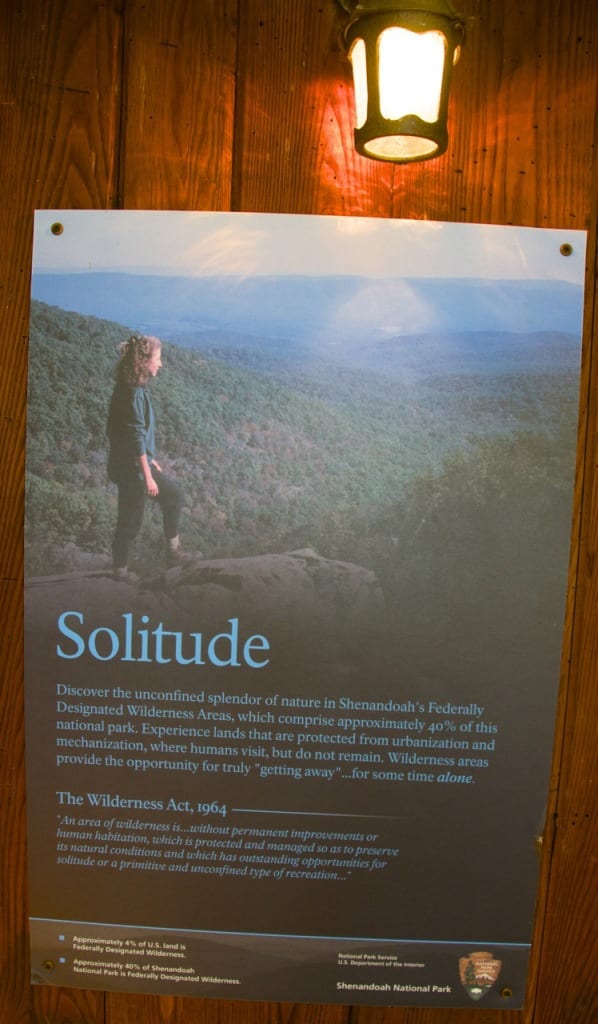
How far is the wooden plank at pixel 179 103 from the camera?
1.44m

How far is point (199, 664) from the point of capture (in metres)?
1.46

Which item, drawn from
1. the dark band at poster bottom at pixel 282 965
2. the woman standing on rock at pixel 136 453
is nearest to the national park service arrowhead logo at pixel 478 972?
the dark band at poster bottom at pixel 282 965

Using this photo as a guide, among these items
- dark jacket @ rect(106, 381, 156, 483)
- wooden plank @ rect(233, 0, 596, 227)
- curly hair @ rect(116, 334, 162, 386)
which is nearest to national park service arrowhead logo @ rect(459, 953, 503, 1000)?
dark jacket @ rect(106, 381, 156, 483)

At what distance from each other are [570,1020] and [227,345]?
136 centimetres

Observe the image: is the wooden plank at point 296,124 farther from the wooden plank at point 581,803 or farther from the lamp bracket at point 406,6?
the wooden plank at point 581,803

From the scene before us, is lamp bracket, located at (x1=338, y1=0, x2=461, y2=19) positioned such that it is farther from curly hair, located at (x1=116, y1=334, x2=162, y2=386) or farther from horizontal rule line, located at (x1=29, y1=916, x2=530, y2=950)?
horizontal rule line, located at (x1=29, y1=916, x2=530, y2=950)

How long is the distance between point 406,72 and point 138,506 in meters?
0.80

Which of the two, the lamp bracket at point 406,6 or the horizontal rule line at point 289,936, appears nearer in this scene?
the lamp bracket at point 406,6

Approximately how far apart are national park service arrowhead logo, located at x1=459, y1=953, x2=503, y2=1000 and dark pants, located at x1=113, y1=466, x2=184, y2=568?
0.92 m

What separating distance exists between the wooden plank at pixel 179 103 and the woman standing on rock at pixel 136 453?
0.27 meters

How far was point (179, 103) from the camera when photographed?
1442mm

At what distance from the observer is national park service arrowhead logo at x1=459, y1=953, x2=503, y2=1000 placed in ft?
4.84

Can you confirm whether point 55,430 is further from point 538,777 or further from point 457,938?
point 457,938

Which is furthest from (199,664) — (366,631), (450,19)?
(450,19)
